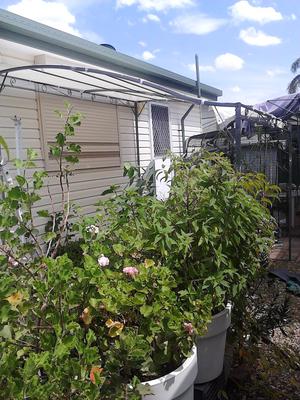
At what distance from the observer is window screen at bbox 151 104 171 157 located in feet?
27.4

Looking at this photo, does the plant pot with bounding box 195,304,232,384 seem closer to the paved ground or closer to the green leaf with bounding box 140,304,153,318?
the paved ground

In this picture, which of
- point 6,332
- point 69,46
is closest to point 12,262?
point 6,332

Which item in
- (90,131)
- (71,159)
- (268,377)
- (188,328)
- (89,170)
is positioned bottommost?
(268,377)

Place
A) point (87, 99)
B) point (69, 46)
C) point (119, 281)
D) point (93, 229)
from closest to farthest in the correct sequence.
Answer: point (119, 281)
point (93, 229)
point (69, 46)
point (87, 99)

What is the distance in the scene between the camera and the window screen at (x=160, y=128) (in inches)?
329

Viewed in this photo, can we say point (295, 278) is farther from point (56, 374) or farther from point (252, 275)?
point (56, 374)

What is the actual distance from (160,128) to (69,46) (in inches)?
167

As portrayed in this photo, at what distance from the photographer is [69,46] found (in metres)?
4.51

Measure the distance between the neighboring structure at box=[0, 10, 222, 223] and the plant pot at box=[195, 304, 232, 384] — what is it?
2344 millimetres

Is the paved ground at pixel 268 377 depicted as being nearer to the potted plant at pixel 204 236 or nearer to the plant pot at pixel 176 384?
the potted plant at pixel 204 236

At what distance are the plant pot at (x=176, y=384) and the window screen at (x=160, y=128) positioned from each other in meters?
6.58

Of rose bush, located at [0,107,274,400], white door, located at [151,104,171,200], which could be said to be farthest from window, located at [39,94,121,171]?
rose bush, located at [0,107,274,400]

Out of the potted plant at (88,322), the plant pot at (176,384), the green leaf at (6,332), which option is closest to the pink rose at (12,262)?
the potted plant at (88,322)

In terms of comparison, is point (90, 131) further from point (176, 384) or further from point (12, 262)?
point (176, 384)
